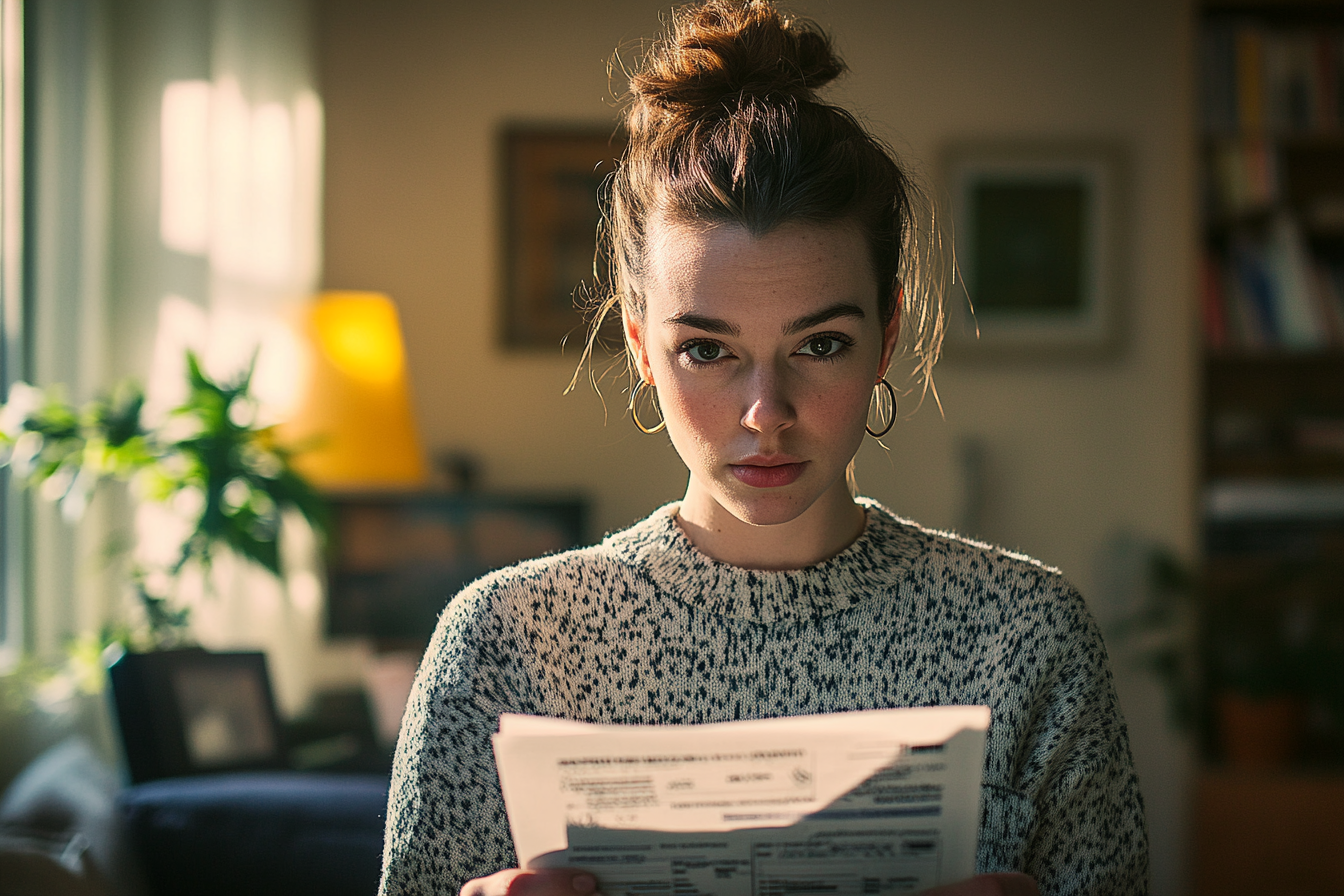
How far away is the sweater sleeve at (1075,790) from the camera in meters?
0.87

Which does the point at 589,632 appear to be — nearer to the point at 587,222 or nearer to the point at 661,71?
the point at 661,71

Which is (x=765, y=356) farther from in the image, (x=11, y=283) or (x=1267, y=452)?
(x=1267, y=452)

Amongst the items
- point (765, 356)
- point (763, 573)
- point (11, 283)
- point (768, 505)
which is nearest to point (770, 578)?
point (763, 573)

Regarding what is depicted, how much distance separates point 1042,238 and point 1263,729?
1.53 m

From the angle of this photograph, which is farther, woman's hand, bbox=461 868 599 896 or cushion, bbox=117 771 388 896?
cushion, bbox=117 771 388 896

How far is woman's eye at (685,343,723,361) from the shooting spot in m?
0.88

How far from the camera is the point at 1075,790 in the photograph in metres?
0.88

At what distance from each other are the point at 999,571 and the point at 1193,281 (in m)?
2.23

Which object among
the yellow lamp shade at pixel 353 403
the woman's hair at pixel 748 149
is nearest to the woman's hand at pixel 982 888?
the woman's hair at pixel 748 149

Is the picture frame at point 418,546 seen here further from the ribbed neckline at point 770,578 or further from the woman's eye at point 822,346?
the woman's eye at point 822,346

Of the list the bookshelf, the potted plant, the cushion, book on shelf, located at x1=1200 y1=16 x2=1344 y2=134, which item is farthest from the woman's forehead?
book on shelf, located at x1=1200 y1=16 x2=1344 y2=134

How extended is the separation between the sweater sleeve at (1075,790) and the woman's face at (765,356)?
0.88ft

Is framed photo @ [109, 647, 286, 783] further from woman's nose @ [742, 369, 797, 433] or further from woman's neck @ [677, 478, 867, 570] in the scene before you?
woman's nose @ [742, 369, 797, 433]

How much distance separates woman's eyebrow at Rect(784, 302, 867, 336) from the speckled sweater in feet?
0.76
